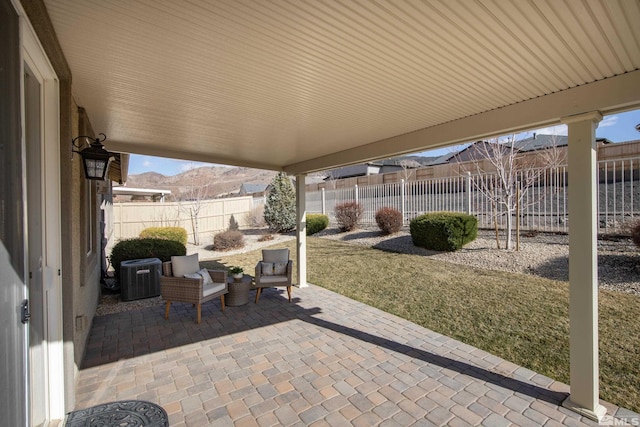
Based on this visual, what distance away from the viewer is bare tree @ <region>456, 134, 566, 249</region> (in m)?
7.37

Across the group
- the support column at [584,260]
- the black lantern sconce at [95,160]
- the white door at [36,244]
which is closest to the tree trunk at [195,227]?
the black lantern sconce at [95,160]

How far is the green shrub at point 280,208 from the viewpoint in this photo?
1392 cm

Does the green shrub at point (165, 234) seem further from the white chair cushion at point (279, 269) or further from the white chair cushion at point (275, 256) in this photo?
the white chair cushion at point (279, 269)

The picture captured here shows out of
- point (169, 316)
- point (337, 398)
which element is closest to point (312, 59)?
point (337, 398)

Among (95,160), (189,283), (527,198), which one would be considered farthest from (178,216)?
(527,198)

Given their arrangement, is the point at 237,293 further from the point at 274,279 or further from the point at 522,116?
the point at 522,116

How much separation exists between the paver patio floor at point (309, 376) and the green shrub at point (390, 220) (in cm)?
602

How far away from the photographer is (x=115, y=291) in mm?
5836

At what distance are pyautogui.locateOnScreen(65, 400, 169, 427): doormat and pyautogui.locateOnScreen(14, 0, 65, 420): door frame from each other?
15cm

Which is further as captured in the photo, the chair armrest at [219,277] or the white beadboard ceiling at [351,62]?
the chair armrest at [219,277]

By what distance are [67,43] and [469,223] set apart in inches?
333

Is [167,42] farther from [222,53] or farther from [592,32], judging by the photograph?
[592,32]

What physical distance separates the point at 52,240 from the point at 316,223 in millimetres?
11097

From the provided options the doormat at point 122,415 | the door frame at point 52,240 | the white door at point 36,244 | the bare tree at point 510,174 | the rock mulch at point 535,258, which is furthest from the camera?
the bare tree at point 510,174
